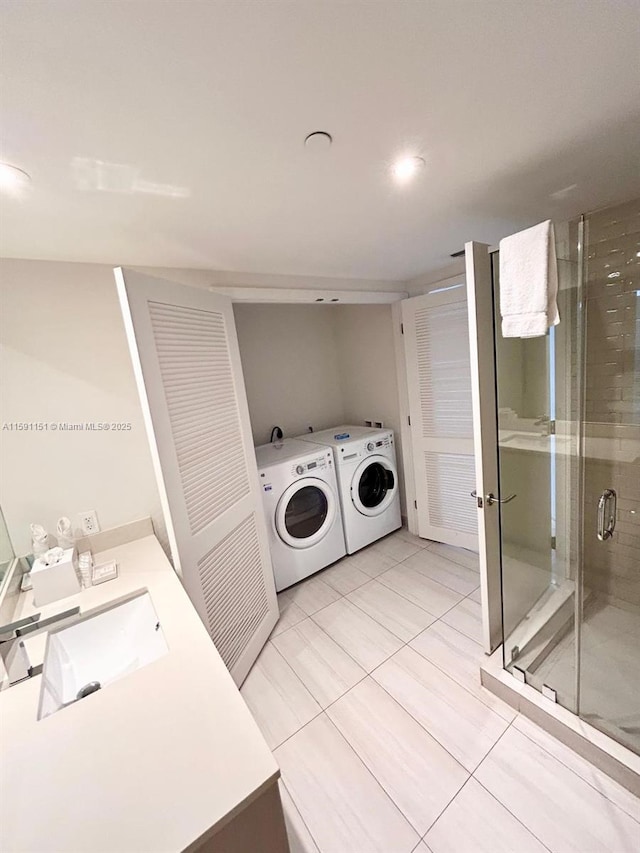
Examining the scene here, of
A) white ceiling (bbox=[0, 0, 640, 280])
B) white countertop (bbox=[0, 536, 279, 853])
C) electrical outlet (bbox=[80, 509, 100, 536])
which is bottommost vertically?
white countertop (bbox=[0, 536, 279, 853])

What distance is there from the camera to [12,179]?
34.7 inches

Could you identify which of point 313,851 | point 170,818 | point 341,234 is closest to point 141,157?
point 341,234

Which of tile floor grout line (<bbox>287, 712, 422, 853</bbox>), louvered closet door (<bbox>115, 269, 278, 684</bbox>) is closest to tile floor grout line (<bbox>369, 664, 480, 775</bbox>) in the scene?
tile floor grout line (<bbox>287, 712, 422, 853</bbox>)

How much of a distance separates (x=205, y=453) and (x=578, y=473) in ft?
6.37

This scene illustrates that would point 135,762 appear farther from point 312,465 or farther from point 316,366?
point 316,366

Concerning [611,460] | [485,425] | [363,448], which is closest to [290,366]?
[363,448]

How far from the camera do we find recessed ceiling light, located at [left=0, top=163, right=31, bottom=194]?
84cm

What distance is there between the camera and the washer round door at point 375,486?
2730 millimetres

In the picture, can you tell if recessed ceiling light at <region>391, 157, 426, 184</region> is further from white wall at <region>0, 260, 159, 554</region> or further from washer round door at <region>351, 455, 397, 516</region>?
washer round door at <region>351, 455, 397, 516</region>

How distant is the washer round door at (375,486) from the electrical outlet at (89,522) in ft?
5.68

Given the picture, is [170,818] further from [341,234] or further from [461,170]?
[341,234]

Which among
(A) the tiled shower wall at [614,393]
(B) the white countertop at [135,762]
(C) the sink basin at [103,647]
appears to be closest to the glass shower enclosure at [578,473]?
(A) the tiled shower wall at [614,393]

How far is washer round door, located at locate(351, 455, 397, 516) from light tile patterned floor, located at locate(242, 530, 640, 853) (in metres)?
0.75

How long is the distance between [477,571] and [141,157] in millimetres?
2783
